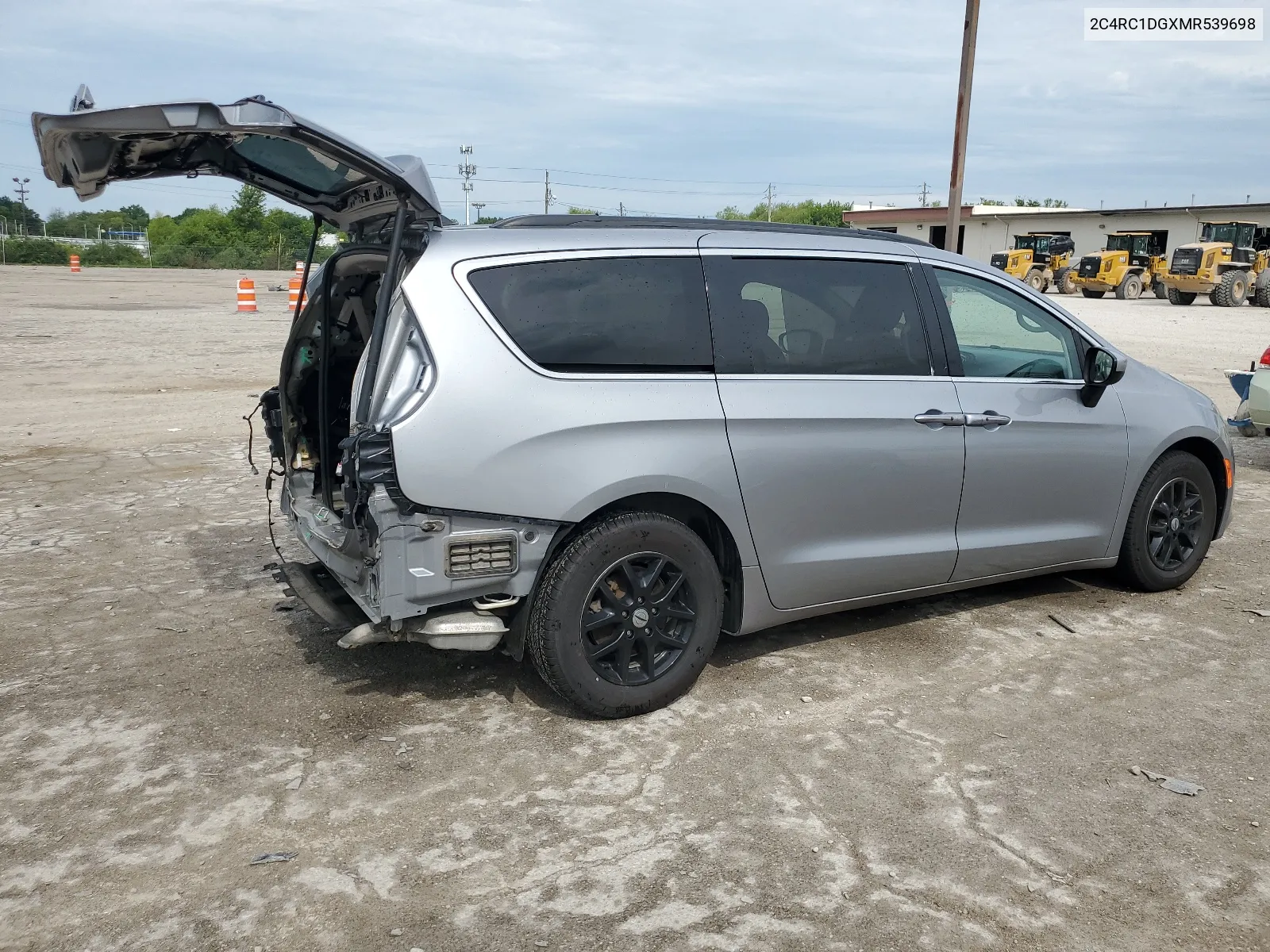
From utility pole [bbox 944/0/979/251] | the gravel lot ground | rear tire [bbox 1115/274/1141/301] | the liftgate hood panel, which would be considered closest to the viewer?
the gravel lot ground

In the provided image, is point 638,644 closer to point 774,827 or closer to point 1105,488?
point 774,827

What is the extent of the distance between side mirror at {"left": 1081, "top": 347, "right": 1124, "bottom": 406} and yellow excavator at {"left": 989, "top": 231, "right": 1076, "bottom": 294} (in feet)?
117

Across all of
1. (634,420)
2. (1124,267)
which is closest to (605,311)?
(634,420)

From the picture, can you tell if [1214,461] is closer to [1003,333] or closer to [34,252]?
[1003,333]

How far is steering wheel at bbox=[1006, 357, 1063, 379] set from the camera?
5195 millimetres

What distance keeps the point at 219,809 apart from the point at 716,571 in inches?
78.8

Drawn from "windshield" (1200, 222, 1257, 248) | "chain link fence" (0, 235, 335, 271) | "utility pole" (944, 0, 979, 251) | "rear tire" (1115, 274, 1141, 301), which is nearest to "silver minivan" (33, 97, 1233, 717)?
"utility pole" (944, 0, 979, 251)

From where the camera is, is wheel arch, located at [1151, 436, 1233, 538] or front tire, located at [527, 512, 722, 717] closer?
front tire, located at [527, 512, 722, 717]

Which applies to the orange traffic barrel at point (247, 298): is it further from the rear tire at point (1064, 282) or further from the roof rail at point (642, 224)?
the rear tire at point (1064, 282)

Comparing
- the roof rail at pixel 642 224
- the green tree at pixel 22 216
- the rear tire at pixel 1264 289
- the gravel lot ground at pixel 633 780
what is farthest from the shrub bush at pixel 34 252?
the roof rail at pixel 642 224

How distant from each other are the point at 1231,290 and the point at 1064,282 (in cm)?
634

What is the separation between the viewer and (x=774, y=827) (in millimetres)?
3447

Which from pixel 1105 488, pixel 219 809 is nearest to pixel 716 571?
pixel 219 809

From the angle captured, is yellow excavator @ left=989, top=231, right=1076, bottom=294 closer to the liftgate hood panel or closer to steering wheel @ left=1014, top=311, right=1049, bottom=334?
steering wheel @ left=1014, top=311, right=1049, bottom=334
